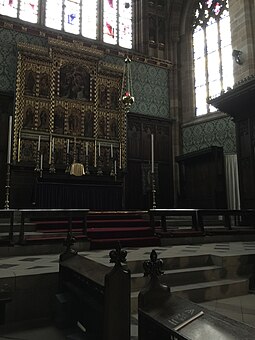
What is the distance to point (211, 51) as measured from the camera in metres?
12.5

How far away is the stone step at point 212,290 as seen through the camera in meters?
3.35

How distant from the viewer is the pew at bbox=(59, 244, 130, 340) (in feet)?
6.36

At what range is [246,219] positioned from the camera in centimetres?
809

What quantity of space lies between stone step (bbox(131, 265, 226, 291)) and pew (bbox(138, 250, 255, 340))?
1.71 metres

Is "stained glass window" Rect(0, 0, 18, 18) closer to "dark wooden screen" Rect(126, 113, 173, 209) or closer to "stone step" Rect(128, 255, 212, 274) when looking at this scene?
"dark wooden screen" Rect(126, 113, 173, 209)

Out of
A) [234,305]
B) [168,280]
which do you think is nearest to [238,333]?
[234,305]

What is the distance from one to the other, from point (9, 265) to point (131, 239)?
7.65 feet

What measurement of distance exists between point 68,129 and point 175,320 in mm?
9572

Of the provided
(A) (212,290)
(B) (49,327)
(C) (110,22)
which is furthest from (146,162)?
(B) (49,327)

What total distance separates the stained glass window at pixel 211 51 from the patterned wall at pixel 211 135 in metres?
0.80

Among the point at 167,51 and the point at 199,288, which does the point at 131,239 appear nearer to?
the point at 199,288

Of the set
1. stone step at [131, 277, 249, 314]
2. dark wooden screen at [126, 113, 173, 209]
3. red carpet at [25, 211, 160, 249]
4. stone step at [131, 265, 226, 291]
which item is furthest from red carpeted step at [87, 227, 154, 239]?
dark wooden screen at [126, 113, 173, 209]

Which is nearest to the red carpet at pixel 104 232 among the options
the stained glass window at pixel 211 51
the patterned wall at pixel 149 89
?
the patterned wall at pixel 149 89

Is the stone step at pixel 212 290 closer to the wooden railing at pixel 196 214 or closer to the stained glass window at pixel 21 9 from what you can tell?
the wooden railing at pixel 196 214
